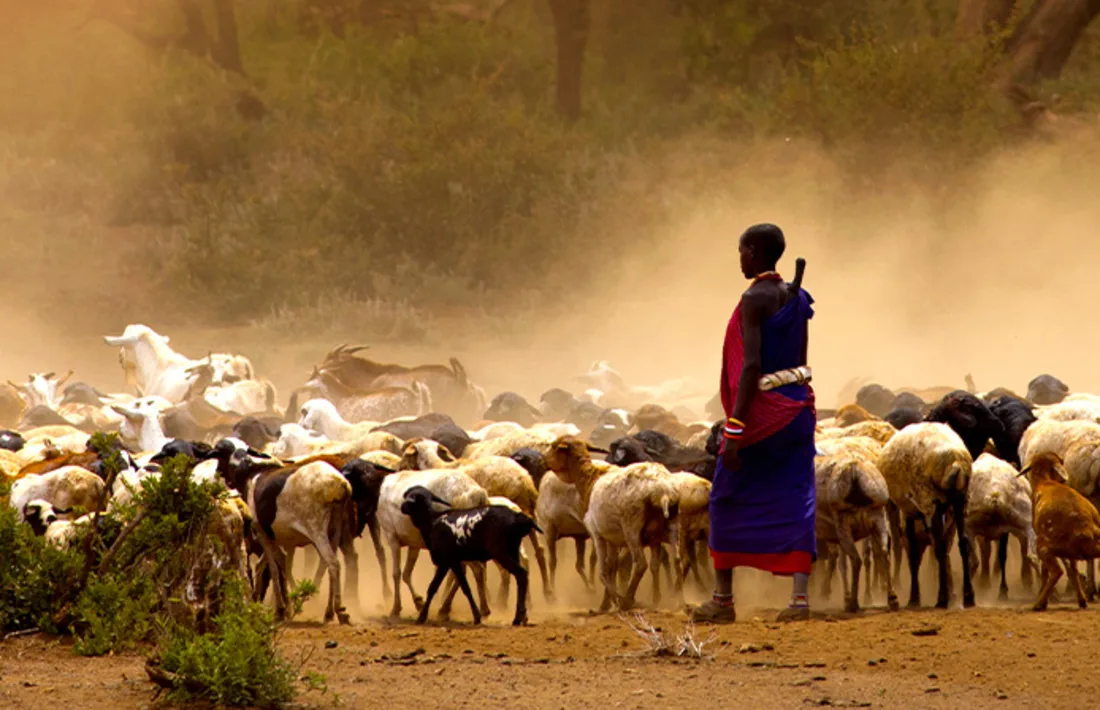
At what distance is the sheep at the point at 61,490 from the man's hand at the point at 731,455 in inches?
158

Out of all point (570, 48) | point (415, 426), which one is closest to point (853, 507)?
point (415, 426)

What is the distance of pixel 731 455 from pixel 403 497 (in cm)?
243

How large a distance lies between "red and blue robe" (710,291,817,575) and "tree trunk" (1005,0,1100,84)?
3069 centimetres

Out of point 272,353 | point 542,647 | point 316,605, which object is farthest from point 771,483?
point 272,353

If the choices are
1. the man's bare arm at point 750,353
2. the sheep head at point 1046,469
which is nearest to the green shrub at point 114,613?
the man's bare arm at point 750,353

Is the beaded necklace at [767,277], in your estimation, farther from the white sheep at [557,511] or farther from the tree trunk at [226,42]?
the tree trunk at [226,42]

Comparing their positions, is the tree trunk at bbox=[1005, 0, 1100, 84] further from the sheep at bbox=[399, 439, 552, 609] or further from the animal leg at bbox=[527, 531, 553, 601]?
the animal leg at bbox=[527, 531, 553, 601]

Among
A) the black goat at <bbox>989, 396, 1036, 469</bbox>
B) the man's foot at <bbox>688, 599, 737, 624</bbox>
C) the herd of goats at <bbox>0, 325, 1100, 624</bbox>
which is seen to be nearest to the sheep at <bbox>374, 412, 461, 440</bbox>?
the herd of goats at <bbox>0, 325, 1100, 624</bbox>

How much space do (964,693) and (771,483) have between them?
1.98 metres

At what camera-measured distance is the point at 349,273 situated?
118 feet

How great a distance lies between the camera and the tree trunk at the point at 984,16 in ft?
125

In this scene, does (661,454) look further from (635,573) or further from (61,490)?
(61,490)

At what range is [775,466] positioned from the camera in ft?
29.9

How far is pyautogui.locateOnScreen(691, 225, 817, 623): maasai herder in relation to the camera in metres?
9.03
